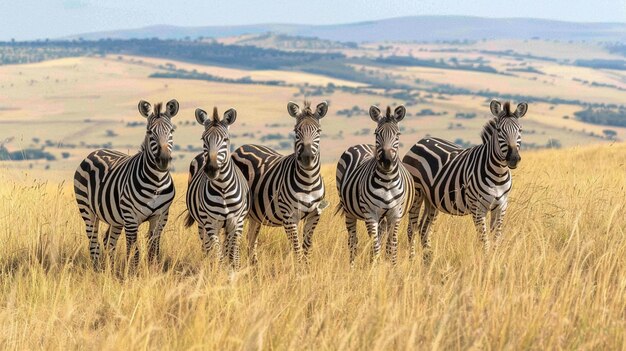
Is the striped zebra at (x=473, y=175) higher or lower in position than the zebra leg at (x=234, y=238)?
higher

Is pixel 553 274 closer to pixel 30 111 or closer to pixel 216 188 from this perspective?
pixel 216 188

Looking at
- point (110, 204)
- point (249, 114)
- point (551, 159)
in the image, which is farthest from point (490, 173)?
point (249, 114)

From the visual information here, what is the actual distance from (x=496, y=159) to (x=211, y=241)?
3.11 meters

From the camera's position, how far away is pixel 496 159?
28.7 feet

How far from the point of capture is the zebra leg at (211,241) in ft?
26.5

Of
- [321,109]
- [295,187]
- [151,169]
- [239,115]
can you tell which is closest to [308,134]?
[321,109]

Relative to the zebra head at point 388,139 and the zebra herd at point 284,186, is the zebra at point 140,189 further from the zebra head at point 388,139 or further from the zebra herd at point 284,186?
the zebra head at point 388,139

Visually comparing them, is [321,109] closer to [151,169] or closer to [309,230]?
[309,230]

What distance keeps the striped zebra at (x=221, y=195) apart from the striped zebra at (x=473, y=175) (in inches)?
81.8

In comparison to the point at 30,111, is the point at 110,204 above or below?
above

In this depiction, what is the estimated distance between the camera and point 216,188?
8.12 m

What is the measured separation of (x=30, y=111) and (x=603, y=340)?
7124 inches

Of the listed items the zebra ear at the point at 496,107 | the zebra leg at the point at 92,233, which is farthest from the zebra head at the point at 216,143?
the zebra ear at the point at 496,107

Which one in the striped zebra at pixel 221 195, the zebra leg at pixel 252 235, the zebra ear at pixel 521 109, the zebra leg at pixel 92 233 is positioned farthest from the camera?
the zebra leg at pixel 92 233
